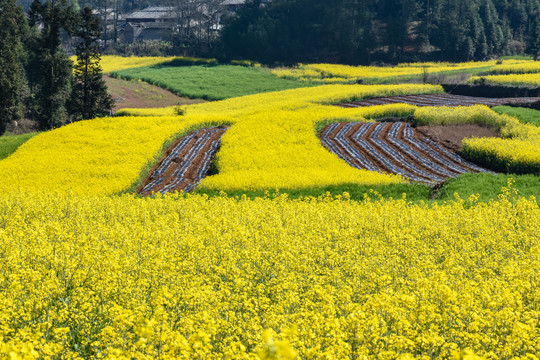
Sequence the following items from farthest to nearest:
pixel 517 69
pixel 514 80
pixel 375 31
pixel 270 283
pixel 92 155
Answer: pixel 375 31
pixel 517 69
pixel 514 80
pixel 92 155
pixel 270 283

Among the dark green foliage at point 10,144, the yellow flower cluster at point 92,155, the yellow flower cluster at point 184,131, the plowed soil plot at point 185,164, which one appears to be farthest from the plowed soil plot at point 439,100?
the dark green foliage at point 10,144

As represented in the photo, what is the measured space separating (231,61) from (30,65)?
50.5m

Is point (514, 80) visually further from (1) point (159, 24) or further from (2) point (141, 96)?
(1) point (159, 24)

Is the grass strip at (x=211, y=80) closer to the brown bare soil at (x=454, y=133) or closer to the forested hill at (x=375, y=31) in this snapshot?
the forested hill at (x=375, y=31)

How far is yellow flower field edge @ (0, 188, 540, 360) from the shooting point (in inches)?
345

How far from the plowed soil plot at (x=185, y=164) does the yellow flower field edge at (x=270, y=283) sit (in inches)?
372

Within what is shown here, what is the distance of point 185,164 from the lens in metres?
37.0

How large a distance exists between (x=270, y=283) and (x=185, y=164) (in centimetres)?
2536

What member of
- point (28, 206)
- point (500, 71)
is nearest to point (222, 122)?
point (28, 206)

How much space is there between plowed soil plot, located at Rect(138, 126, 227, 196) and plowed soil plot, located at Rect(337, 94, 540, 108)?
23742 mm

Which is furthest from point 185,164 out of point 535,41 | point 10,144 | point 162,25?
point 162,25

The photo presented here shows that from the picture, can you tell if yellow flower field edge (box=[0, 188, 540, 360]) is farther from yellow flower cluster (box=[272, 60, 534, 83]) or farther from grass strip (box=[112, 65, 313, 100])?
yellow flower cluster (box=[272, 60, 534, 83])

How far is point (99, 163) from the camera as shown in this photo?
36938 millimetres

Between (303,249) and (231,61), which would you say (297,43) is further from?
(303,249)
